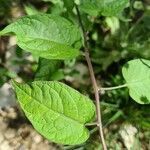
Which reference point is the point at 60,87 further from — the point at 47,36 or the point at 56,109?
the point at 47,36

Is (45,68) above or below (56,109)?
below

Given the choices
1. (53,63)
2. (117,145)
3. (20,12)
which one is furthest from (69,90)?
(20,12)

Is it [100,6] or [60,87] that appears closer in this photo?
[60,87]

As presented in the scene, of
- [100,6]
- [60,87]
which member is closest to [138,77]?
[100,6]

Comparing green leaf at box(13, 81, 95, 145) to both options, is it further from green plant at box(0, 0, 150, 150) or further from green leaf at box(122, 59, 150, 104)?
green leaf at box(122, 59, 150, 104)

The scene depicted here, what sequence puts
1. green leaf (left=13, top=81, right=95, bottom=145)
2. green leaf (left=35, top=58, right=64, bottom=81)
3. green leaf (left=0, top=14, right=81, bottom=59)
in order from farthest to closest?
green leaf (left=35, top=58, right=64, bottom=81) → green leaf (left=0, top=14, right=81, bottom=59) → green leaf (left=13, top=81, right=95, bottom=145)

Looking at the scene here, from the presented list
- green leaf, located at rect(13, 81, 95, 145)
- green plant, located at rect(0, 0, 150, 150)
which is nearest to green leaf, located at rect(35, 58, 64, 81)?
green plant, located at rect(0, 0, 150, 150)

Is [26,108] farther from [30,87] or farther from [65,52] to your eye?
[65,52]

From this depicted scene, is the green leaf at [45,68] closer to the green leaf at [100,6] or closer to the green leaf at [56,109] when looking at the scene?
the green leaf at [100,6]
